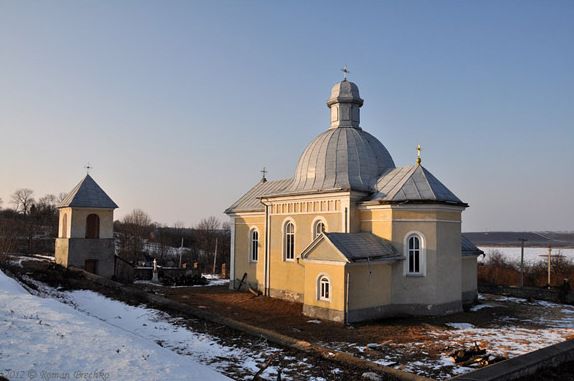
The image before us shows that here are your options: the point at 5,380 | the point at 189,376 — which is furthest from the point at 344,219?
the point at 5,380

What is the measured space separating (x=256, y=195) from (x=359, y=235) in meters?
9.18

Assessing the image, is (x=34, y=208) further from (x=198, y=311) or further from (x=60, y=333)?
(x=60, y=333)

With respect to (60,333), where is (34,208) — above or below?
above

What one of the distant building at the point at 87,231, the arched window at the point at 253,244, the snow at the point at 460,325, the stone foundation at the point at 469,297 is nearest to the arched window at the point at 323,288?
the snow at the point at 460,325

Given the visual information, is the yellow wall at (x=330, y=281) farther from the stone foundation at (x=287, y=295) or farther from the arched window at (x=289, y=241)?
the arched window at (x=289, y=241)

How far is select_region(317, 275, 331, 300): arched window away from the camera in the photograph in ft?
55.8

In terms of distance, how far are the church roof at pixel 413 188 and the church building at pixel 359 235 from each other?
42mm

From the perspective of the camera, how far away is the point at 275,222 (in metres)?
22.7

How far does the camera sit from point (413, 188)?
716 inches

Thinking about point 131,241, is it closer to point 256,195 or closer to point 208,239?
point 208,239

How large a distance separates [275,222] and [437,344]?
11.2 metres

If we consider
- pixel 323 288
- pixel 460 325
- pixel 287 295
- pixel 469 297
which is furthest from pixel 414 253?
pixel 287 295

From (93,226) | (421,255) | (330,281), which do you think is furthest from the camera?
(93,226)

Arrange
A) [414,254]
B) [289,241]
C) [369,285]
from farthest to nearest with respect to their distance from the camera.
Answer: [289,241]
[414,254]
[369,285]
